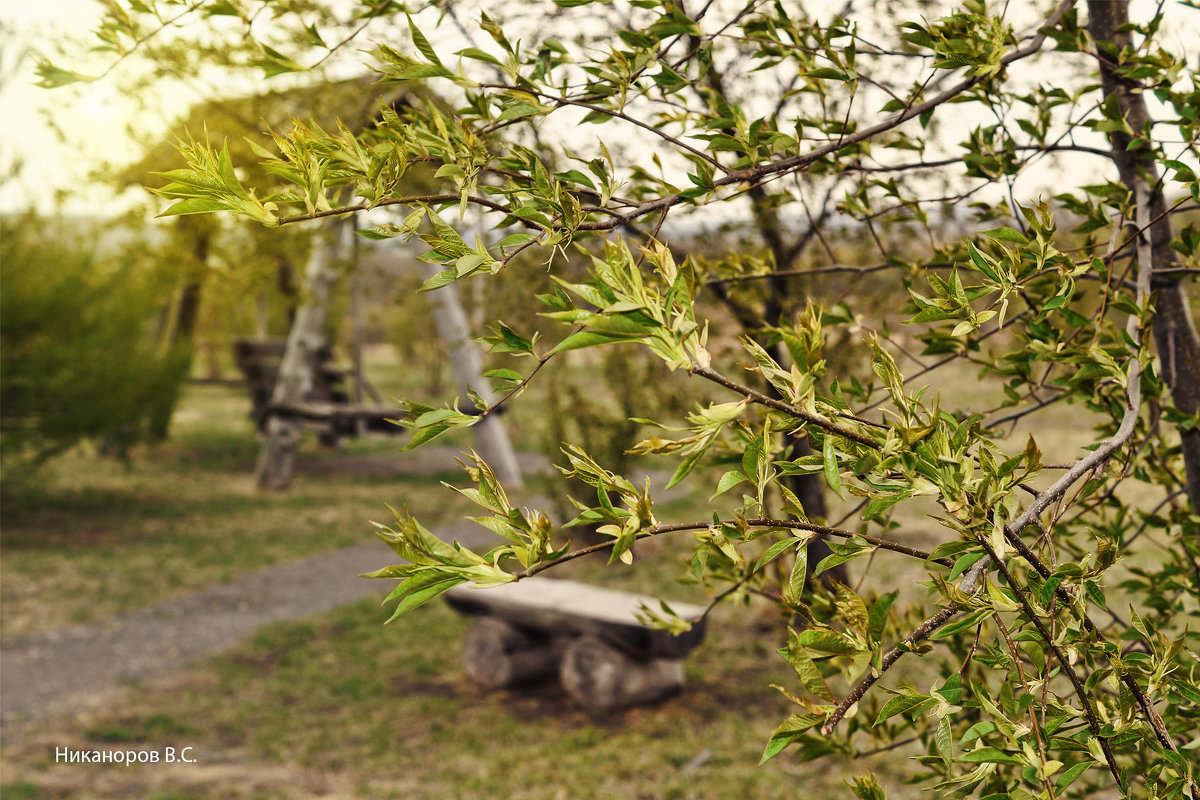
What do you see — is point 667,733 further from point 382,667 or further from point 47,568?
point 47,568

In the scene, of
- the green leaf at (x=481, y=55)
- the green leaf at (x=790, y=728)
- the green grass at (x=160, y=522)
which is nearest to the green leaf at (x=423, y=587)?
the green leaf at (x=790, y=728)

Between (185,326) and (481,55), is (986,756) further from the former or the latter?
(185,326)

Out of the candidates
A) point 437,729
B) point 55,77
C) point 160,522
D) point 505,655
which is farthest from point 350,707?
point 160,522

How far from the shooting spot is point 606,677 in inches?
211

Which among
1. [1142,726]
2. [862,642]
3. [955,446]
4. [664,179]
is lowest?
[1142,726]

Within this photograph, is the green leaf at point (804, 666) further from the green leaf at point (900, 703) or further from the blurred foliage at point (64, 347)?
the blurred foliage at point (64, 347)

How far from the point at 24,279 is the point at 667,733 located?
8.04m

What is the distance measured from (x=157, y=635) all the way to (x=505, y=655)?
2.96m

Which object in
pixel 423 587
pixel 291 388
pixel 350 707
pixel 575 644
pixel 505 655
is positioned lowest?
pixel 350 707

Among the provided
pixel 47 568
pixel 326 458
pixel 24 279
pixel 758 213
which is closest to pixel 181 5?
pixel 758 213

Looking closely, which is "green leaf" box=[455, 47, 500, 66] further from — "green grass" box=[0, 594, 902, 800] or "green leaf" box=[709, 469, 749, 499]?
"green grass" box=[0, 594, 902, 800]

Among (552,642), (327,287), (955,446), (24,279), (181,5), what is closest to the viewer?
(955,446)

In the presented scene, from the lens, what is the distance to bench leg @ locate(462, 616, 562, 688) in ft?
18.9

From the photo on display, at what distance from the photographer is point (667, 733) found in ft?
16.7
